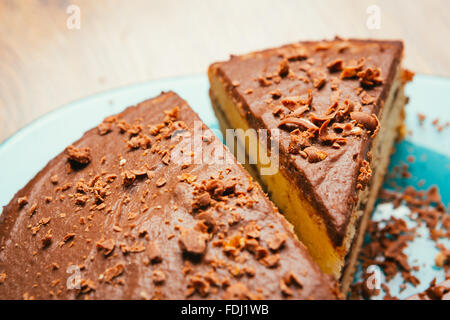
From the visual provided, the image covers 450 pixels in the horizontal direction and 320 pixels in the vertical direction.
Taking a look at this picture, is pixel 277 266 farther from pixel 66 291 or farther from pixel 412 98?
pixel 412 98

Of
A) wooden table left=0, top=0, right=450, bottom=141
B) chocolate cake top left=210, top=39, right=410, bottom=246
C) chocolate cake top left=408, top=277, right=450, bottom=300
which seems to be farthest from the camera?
wooden table left=0, top=0, right=450, bottom=141

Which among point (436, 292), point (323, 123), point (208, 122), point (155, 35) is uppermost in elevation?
point (155, 35)

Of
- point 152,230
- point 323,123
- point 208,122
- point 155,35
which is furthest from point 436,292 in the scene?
point 155,35

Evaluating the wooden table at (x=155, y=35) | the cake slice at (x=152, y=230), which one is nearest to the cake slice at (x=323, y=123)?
the cake slice at (x=152, y=230)

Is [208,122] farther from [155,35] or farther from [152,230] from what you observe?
[155,35]

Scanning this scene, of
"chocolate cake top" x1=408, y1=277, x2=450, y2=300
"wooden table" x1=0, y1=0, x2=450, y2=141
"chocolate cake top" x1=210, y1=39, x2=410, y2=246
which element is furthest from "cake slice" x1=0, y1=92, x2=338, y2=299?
"wooden table" x1=0, y1=0, x2=450, y2=141

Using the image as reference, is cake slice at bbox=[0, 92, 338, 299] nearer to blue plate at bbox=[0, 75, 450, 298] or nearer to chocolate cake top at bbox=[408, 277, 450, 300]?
blue plate at bbox=[0, 75, 450, 298]

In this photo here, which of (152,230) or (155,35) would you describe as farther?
(155,35)
